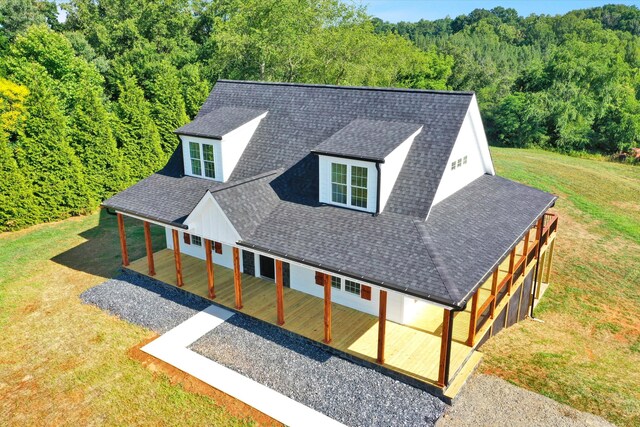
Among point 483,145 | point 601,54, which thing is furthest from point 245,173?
point 601,54

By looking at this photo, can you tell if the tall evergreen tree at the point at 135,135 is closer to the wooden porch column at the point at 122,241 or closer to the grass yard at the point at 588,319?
the wooden porch column at the point at 122,241

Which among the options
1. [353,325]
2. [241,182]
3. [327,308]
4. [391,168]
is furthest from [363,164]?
[353,325]

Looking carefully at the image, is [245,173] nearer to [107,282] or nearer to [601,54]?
[107,282]

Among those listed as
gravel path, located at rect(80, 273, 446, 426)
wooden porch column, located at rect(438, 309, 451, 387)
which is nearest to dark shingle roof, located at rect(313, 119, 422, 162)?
wooden porch column, located at rect(438, 309, 451, 387)

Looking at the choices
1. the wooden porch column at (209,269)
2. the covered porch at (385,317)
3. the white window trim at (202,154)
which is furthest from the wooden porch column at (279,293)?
the white window trim at (202,154)

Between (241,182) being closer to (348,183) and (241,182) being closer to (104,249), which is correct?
(348,183)

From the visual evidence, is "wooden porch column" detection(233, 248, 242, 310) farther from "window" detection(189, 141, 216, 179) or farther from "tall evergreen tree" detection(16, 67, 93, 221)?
"tall evergreen tree" detection(16, 67, 93, 221)
